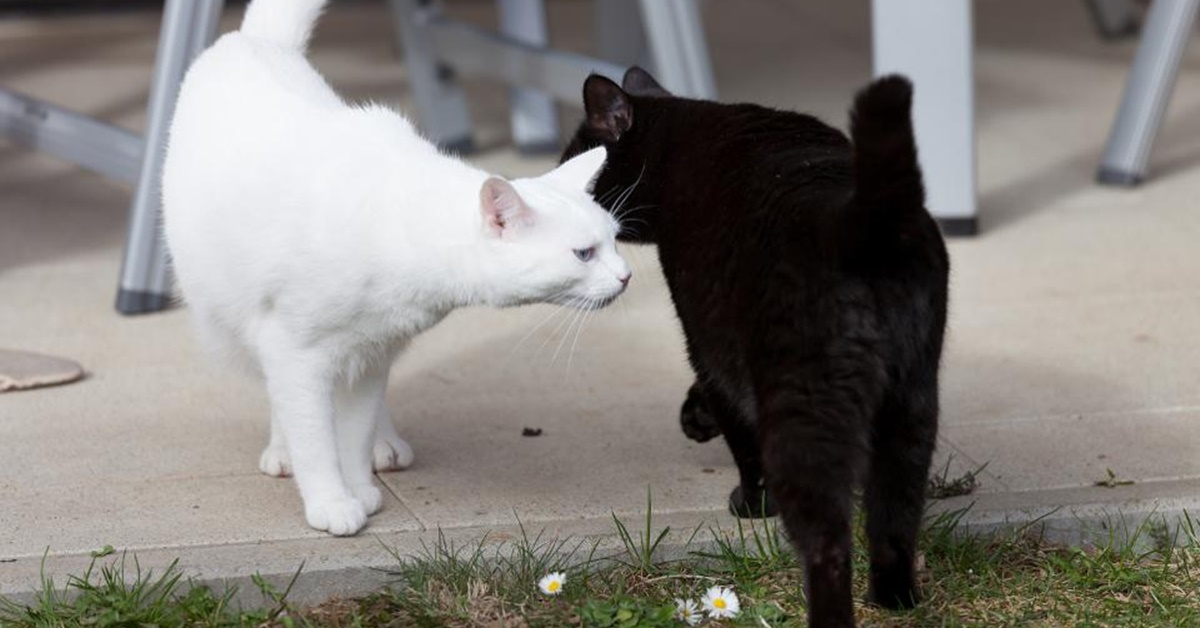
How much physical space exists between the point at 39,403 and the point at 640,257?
6.60ft

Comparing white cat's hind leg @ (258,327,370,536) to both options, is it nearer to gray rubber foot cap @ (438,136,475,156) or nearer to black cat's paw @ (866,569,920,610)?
black cat's paw @ (866,569,920,610)

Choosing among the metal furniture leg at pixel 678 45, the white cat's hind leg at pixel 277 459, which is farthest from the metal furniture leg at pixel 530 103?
the white cat's hind leg at pixel 277 459

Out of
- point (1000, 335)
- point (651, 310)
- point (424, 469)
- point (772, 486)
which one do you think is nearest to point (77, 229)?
point (651, 310)

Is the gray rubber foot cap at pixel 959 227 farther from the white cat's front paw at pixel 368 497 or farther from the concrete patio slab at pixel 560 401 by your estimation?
the white cat's front paw at pixel 368 497

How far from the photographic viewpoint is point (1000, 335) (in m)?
4.46

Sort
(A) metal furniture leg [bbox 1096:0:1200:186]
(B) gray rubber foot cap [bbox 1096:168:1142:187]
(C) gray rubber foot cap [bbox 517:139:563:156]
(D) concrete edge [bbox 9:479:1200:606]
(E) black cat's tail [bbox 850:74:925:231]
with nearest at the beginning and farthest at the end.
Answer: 1. (E) black cat's tail [bbox 850:74:925:231]
2. (D) concrete edge [bbox 9:479:1200:606]
3. (A) metal furniture leg [bbox 1096:0:1200:186]
4. (B) gray rubber foot cap [bbox 1096:168:1142:187]
5. (C) gray rubber foot cap [bbox 517:139:563:156]

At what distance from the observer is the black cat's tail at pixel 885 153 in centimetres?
258

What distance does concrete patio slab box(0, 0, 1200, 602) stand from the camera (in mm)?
3318

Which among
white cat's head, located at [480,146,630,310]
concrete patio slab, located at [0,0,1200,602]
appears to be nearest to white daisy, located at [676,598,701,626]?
concrete patio slab, located at [0,0,1200,602]

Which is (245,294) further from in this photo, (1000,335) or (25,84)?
(25,84)

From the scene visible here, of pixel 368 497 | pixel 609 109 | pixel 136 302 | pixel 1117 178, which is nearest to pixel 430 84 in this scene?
pixel 136 302

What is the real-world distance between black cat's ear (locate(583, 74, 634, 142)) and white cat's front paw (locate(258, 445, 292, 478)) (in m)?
0.95

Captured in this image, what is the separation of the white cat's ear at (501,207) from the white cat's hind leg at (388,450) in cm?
86

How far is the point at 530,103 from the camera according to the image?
21.2 feet
